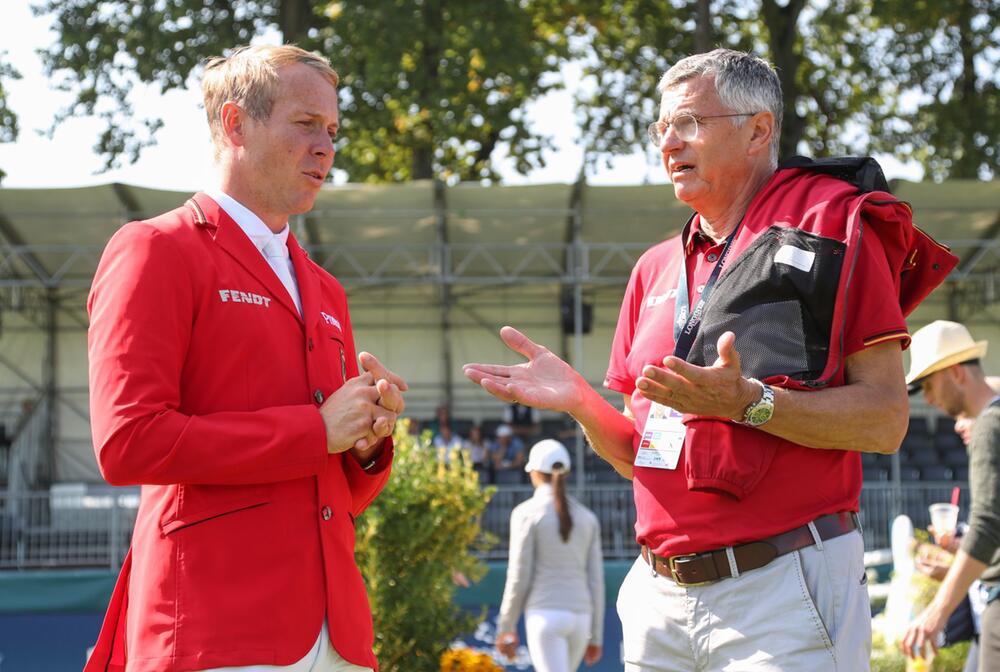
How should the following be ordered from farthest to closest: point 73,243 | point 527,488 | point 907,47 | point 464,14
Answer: point 907,47 < point 464,14 < point 73,243 < point 527,488

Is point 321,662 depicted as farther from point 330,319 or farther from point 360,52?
point 360,52

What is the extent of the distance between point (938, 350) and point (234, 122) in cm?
314

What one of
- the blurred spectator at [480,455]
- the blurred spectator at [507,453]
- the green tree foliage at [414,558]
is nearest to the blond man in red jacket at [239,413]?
the green tree foliage at [414,558]

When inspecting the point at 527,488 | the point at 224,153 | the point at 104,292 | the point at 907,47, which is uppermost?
the point at 907,47

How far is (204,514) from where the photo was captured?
2.61m

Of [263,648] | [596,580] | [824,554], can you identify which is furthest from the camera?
[596,580]

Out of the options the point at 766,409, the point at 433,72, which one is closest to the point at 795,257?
the point at 766,409

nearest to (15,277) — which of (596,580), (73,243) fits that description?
(73,243)

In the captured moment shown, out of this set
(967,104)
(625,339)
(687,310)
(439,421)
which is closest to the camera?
(687,310)

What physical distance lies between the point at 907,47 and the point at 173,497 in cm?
2191

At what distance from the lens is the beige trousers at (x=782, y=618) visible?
8.99ft

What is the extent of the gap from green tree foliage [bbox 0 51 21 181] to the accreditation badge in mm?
19076

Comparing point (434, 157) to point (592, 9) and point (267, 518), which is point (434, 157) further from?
point (267, 518)

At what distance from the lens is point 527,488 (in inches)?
544
